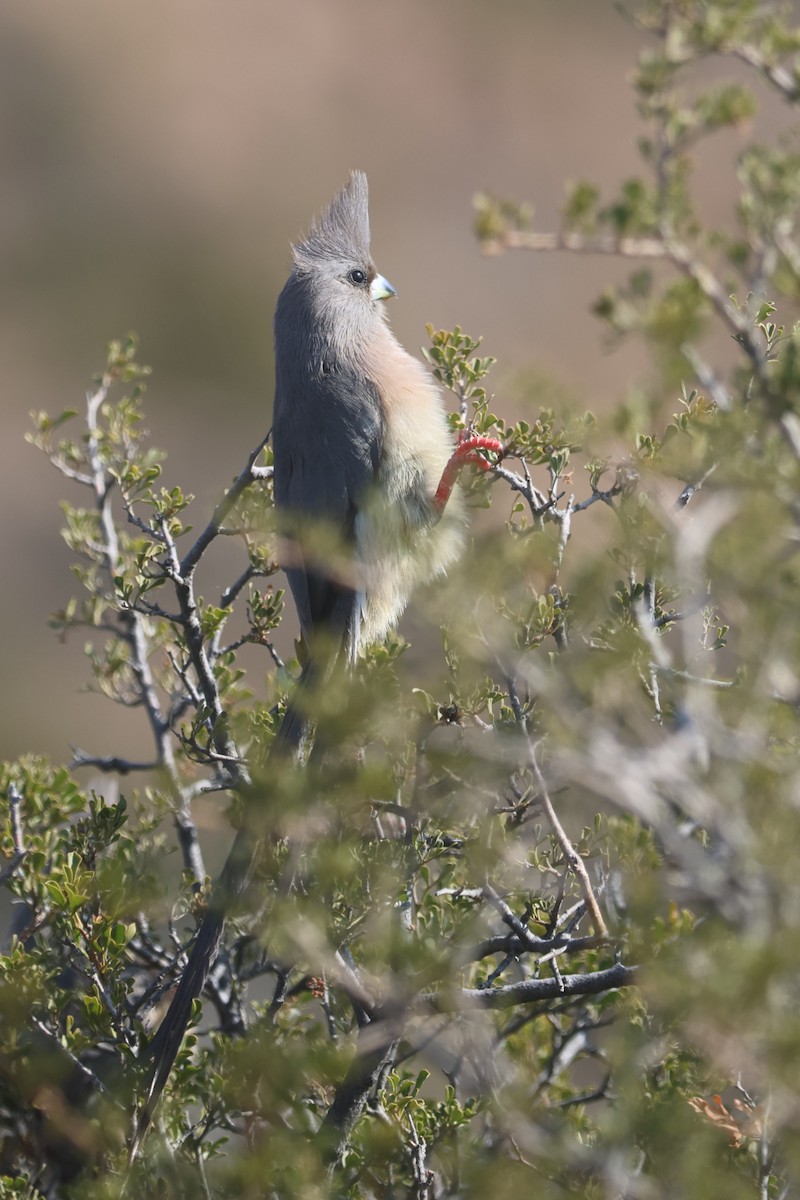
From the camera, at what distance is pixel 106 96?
14656 millimetres

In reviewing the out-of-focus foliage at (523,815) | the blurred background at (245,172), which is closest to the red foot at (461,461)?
the out-of-focus foliage at (523,815)

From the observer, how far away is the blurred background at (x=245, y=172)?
12.5 meters

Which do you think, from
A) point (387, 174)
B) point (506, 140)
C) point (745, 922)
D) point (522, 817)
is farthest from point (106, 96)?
point (745, 922)

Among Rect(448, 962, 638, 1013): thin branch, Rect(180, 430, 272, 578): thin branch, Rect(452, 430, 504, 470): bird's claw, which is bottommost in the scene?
Rect(448, 962, 638, 1013): thin branch

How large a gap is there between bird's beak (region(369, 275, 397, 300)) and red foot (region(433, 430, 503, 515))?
89 centimetres

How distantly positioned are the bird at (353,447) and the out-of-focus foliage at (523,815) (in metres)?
0.23

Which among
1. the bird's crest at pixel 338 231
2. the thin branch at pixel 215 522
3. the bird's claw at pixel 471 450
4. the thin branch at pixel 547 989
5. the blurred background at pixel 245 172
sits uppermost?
the blurred background at pixel 245 172

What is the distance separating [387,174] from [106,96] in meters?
3.44

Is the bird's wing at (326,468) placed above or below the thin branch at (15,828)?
above

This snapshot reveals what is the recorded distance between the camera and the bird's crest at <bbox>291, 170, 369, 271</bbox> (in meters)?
4.12

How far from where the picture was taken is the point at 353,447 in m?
3.59

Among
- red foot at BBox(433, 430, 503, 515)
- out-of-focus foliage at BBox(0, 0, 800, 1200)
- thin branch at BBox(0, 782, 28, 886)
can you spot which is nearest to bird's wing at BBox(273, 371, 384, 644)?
red foot at BBox(433, 430, 503, 515)

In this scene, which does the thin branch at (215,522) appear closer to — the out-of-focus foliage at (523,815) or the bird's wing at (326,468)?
the out-of-focus foliage at (523,815)

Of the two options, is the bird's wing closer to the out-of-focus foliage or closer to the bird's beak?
the out-of-focus foliage
